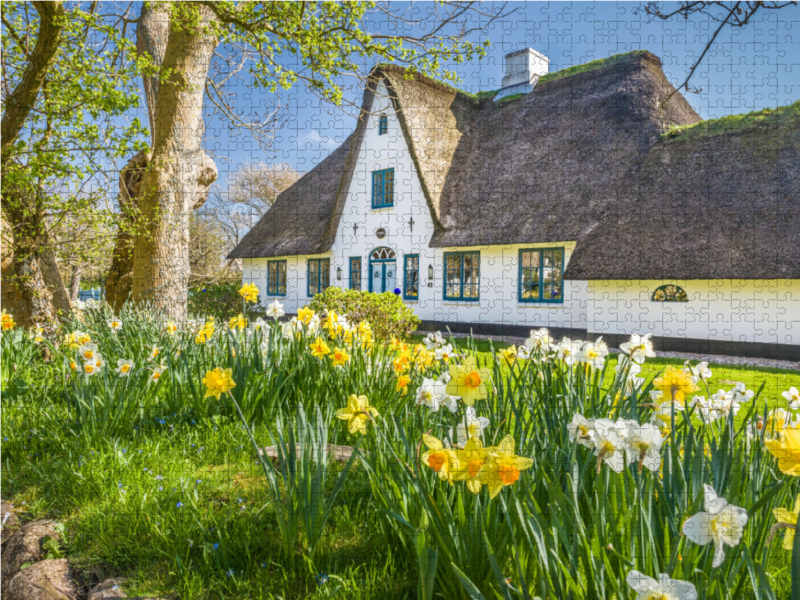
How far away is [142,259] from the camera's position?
5.81m

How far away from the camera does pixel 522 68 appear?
11.9 meters

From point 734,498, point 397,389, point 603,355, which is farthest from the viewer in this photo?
point 397,389

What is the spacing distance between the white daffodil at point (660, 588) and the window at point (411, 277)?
387 inches

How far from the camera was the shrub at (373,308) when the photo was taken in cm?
806

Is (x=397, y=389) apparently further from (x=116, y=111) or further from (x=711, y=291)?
(x=711, y=291)

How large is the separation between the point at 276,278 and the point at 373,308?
6.24 metres

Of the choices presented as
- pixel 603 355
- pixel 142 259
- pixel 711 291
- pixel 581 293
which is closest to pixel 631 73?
pixel 581 293

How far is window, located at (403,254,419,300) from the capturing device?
10.7 meters

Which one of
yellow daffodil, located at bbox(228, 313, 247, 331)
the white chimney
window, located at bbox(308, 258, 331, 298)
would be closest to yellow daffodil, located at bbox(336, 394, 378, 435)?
yellow daffodil, located at bbox(228, 313, 247, 331)

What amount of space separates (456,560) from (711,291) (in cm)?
749

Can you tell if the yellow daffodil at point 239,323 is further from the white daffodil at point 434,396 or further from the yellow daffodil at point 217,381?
the white daffodil at point 434,396

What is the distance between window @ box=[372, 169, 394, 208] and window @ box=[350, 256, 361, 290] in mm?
1334

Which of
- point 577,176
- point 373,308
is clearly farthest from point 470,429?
point 577,176

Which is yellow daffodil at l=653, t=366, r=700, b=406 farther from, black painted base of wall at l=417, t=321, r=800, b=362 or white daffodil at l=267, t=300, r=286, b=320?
black painted base of wall at l=417, t=321, r=800, b=362
